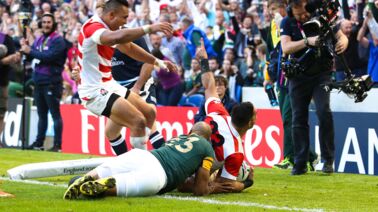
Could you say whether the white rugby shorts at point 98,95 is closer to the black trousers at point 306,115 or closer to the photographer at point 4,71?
the black trousers at point 306,115

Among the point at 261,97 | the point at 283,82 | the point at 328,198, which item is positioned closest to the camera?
the point at 328,198

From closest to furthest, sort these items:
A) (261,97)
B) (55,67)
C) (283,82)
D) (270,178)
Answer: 1. (270,178)
2. (283,82)
3. (261,97)
4. (55,67)

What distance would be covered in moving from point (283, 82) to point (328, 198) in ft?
14.3

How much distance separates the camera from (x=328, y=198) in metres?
9.73

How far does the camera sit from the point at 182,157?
9.23m

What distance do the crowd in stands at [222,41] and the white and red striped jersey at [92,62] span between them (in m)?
5.91

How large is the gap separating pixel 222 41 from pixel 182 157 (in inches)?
428

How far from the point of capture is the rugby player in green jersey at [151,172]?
874cm

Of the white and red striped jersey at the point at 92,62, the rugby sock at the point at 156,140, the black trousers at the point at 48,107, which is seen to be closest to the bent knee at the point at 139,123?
the white and red striped jersey at the point at 92,62

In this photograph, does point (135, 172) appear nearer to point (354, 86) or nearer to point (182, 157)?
point (182, 157)

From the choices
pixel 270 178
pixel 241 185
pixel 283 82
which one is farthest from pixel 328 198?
pixel 283 82

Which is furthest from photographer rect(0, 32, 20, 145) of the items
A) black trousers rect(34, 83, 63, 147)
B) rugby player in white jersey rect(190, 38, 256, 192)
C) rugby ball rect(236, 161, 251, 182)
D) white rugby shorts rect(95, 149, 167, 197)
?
white rugby shorts rect(95, 149, 167, 197)

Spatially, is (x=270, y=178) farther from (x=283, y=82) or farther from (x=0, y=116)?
(x=0, y=116)

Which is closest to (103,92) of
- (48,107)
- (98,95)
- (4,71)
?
(98,95)
